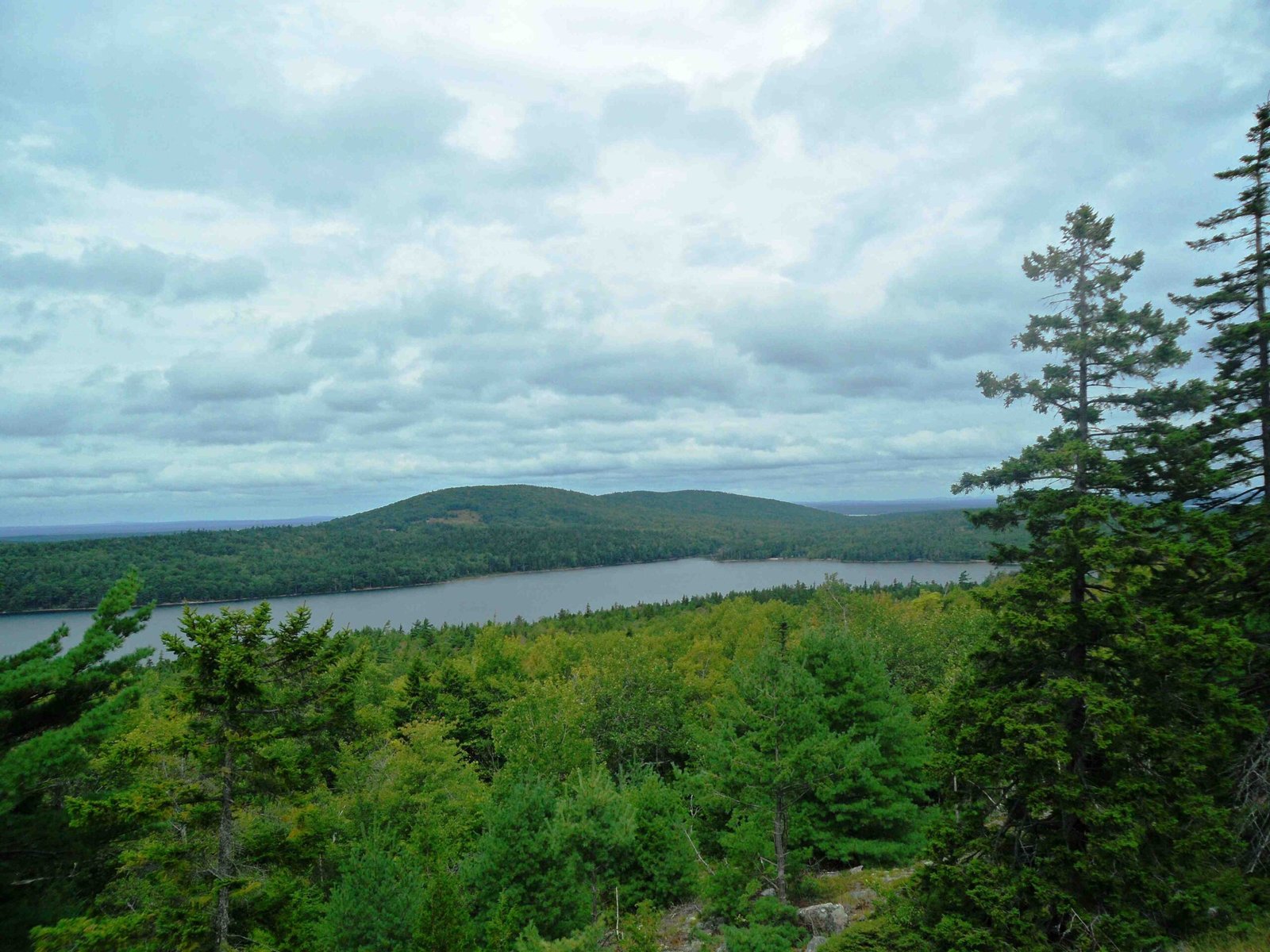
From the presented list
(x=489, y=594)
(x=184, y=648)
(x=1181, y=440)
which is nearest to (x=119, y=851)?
(x=184, y=648)

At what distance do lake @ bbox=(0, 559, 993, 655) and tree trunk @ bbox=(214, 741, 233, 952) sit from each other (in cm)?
9523

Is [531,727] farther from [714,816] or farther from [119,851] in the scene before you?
[119,851]

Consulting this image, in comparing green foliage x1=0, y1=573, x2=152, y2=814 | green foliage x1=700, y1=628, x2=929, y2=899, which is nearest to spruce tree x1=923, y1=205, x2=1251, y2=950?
green foliage x1=700, y1=628, x2=929, y2=899

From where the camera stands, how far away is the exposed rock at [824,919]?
12.7 m

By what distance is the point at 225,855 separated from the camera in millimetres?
9570

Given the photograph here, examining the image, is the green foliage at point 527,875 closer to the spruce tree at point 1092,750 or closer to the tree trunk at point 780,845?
the tree trunk at point 780,845

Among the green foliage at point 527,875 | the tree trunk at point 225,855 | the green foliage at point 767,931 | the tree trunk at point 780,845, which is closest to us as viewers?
the tree trunk at point 225,855

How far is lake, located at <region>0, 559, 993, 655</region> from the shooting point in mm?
112688

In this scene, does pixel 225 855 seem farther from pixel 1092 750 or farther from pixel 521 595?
pixel 521 595

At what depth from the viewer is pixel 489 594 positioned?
15475 centimetres

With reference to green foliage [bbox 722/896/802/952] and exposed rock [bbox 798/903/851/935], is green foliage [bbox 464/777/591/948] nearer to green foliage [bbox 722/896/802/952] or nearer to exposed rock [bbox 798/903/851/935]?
green foliage [bbox 722/896/802/952]

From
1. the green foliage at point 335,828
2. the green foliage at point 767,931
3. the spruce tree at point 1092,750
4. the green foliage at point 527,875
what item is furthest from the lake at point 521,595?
the spruce tree at point 1092,750

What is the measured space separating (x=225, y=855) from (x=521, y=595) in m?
146

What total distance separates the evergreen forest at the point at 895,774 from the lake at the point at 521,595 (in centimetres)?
8765
